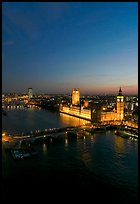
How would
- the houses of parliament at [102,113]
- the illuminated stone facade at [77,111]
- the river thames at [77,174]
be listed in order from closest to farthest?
the river thames at [77,174]
the houses of parliament at [102,113]
the illuminated stone facade at [77,111]

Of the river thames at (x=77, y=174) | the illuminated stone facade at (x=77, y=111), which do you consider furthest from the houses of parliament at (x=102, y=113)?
the river thames at (x=77, y=174)

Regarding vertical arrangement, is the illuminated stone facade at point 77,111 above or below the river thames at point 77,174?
above

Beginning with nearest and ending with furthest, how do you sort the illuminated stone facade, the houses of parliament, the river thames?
the river thames < the houses of parliament < the illuminated stone facade

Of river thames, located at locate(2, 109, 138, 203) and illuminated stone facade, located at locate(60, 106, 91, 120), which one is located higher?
illuminated stone facade, located at locate(60, 106, 91, 120)

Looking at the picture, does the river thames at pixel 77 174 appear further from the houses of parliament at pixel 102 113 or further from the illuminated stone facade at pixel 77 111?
the illuminated stone facade at pixel 77 111

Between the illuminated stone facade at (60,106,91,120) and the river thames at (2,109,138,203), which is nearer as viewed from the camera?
the river thames at (2,109,138,203)

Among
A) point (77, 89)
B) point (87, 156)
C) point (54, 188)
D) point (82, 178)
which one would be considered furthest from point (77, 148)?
point (77, 89)

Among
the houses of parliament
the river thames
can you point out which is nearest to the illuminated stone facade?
the houses of parliament

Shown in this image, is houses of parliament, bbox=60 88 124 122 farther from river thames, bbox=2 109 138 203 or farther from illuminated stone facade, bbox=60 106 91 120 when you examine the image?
river thames, bbox=2 109 138 203
